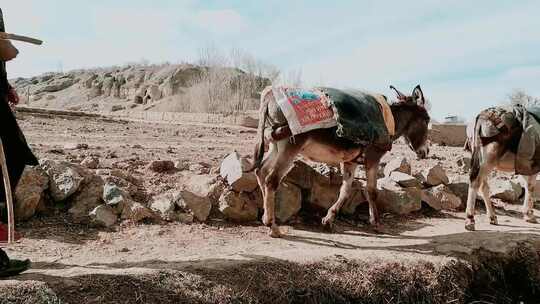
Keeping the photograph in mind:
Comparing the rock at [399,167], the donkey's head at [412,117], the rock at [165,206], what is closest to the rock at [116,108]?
the rock at [399,167]

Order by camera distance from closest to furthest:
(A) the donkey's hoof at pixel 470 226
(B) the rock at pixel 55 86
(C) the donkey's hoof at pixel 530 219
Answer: (A) the donkey's hoof at pixel 470 226 → (C) the donkey's hoof at pixel 530 219 → (B) the rock at pixel 55 86

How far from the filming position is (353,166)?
6738 millimetres

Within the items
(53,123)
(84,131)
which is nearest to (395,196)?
(84,131)

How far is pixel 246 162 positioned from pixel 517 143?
13.1ft

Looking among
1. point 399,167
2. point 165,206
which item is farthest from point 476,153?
point 165,206

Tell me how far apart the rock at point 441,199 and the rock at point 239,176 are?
3.23 metres

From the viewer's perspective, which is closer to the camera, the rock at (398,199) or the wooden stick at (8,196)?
the wooden stick at (8,196)

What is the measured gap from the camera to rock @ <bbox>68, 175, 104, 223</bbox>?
5.52 m

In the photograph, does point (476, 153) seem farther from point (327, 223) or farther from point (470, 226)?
point (327, 223)

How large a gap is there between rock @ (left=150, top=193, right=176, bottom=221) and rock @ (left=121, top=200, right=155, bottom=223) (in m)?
0.15

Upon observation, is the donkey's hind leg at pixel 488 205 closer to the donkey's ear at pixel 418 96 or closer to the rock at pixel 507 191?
the donkey's ear at pixel 418 96

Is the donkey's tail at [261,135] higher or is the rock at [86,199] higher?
the donkey's tail at [261,135]

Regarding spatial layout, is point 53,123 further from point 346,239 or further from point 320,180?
point 346,239

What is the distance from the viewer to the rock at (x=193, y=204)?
599 centimetres
